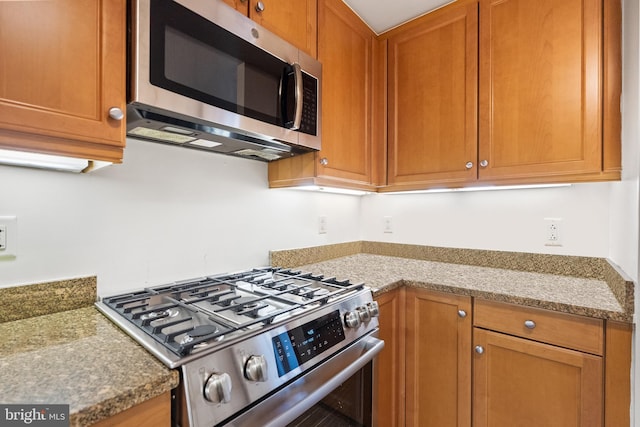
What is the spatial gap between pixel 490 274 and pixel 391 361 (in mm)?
648

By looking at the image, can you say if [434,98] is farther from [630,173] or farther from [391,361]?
Result: [391,361]

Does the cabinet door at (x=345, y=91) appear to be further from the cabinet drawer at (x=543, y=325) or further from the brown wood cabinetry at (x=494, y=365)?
the cabinet drawer at (x=543, y=325)

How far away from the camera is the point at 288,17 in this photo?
4.08 feet

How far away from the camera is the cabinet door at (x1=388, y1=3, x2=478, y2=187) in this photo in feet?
4.98

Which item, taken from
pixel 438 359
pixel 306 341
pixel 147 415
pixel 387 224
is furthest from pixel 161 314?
pixel 387 224

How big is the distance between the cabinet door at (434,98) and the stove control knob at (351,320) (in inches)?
36.3

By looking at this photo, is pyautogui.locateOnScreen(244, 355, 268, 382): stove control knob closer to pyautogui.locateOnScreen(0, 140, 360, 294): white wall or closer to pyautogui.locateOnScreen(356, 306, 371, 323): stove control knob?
pyautogui.locateOnScreen(356, 306, 371, 323): stove control knob

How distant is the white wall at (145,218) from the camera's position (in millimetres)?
918

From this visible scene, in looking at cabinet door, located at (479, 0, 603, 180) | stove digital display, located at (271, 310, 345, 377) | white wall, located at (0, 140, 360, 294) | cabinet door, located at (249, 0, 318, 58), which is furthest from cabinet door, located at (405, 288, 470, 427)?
cabinet door, located at (249, 0, 318, 58)

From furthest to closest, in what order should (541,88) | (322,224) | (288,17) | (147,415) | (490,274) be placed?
(322,224), (490,274), (541,88), (288,17), (147,415)

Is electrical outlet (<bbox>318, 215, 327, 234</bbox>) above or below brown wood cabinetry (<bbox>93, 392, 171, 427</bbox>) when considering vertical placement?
above

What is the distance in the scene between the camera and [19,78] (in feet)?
2.12

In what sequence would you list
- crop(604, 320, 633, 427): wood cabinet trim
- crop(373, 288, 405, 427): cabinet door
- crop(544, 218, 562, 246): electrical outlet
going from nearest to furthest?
crop(604, 320, 633, 427): wood cabinet trim → crop(373, 288, 405, 427): cabinet door → crop(544, 218, 562, 246): electrical outlet

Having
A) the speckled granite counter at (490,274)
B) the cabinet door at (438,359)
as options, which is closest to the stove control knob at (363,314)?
the speckled granite counter at (490,274)
